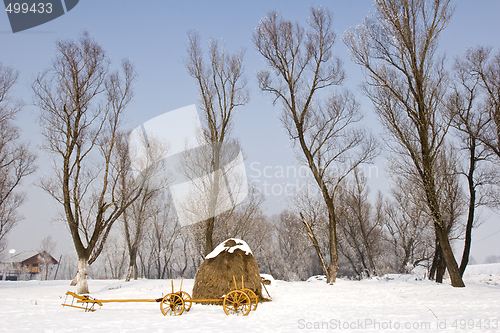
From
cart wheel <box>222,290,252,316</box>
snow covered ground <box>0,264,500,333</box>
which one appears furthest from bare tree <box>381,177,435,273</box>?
cart wheel <box>222,290,252,316</box>

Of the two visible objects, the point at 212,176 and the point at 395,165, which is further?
the point at 212,176

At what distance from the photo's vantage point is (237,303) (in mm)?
6934

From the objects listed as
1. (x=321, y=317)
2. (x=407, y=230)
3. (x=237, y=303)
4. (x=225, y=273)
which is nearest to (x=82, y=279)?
(x=225, y=273)

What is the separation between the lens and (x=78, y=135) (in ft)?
42.0

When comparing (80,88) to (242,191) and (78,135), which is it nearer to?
(78,135)

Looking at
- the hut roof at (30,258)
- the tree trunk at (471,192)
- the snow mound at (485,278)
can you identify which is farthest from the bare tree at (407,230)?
the hut roof at (30,258)

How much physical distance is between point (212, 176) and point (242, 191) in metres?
4.97

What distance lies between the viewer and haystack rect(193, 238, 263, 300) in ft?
28.3

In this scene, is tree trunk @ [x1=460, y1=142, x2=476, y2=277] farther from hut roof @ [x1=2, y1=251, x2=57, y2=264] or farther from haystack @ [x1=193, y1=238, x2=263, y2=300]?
hut roof @ [x1=2, y1=251, x2=57, y2=264]

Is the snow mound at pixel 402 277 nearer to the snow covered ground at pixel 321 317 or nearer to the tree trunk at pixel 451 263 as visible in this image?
the tree trunk at pixel 451 263

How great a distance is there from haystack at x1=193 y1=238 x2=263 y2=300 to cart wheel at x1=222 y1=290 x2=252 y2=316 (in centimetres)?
121

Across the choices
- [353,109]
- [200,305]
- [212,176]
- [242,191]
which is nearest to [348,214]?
[242,191]

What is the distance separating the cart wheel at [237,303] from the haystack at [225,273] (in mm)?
1213

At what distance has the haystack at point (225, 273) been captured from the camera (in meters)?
Answer: 8.62
